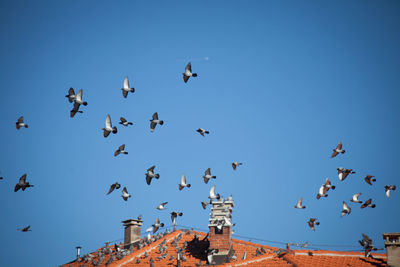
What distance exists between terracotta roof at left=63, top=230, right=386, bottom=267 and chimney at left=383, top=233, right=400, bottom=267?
3.97ft

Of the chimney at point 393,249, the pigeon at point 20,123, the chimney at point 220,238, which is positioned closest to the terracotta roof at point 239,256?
the chimney at point 220,238

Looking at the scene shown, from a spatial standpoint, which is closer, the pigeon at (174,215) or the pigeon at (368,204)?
the pigeon at (368,204)

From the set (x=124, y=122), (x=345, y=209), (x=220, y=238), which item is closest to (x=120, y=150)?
(x=124, y=122)

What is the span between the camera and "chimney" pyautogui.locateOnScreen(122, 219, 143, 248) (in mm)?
35584

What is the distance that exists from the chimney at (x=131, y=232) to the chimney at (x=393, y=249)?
52.5ft

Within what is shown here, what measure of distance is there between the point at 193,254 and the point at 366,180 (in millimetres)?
10332

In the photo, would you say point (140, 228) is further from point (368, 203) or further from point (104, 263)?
point (368, 203)

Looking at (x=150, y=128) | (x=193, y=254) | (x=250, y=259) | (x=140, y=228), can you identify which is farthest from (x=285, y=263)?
(x=140, y=228)

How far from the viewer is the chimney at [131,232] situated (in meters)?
35.6

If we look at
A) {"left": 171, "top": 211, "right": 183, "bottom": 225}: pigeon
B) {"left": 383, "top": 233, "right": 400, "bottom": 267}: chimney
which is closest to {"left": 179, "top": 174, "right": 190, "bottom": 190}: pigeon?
{"left": 171, "top": 211, "right": 183, "bottom": 225}: pigeon

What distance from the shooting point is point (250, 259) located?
28.4 m

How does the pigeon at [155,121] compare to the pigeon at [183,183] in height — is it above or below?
above

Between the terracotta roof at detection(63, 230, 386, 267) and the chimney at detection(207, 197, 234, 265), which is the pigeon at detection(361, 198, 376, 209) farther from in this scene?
the chimney at detection(207, 197, 234, 265)

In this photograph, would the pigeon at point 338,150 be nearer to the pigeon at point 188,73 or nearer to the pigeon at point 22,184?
the pigeon at point 188,73
